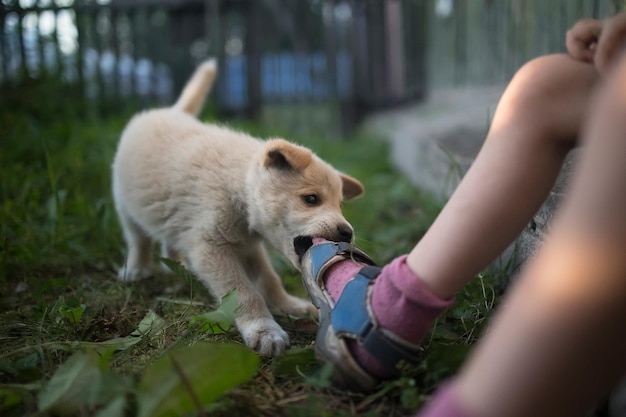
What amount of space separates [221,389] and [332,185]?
1.25m

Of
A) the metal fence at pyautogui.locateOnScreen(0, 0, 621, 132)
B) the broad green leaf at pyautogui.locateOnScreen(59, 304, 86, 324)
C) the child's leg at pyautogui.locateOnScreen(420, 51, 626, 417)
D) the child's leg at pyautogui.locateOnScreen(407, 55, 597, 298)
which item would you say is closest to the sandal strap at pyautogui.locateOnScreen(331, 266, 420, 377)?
the child's leg at pyautogui.locateOnScreen(407, 55, 597, 298)

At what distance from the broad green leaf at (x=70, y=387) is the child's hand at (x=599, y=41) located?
1.31 meters

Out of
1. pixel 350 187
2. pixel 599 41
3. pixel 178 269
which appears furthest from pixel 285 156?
pixel 599 41

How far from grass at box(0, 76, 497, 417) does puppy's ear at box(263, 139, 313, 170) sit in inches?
22.0

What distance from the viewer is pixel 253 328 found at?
1957 millimetres

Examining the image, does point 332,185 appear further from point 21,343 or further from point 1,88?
point 1,88

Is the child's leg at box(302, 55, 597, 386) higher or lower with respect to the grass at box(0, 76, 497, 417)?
higher

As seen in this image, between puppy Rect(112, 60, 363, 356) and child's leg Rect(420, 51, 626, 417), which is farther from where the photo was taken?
puppy Rect(112, 60, 363, 356)

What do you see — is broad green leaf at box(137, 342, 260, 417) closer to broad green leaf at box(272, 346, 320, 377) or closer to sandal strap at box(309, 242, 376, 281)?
broad green leaf at box(272, 346, 320, 377)

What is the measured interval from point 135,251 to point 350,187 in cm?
112

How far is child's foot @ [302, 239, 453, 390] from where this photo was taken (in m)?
1.36

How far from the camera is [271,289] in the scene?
2557mm

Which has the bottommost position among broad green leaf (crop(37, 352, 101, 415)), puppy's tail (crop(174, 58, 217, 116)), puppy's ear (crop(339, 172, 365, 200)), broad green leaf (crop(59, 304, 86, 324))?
broad green leaf (crop(59, 304, 86, 324))

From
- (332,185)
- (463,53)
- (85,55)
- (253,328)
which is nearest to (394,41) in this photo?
(463,53)
